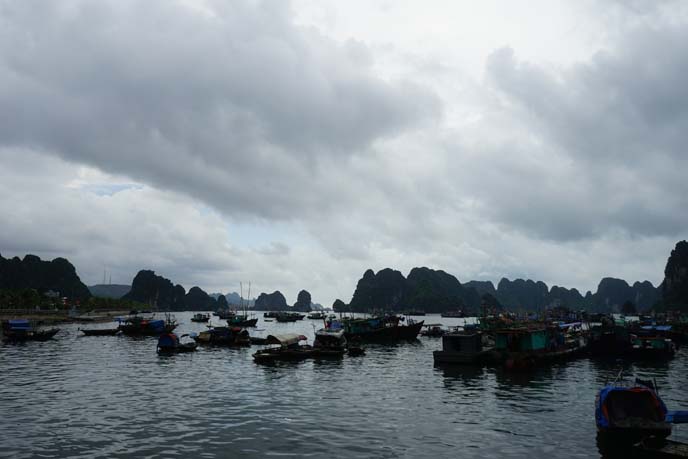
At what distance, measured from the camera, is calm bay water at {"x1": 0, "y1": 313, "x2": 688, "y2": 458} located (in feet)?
65.8

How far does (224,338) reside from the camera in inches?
2667

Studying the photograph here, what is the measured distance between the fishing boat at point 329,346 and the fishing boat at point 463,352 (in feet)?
35.9

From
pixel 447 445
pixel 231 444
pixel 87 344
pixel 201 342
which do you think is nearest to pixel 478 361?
pixel 447 445

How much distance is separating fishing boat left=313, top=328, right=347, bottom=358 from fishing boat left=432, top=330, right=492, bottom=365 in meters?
11.0

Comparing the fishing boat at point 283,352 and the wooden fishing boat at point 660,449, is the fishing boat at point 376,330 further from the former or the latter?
the wooden fishing boat at point 660,449

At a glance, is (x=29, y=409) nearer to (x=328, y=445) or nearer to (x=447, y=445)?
(x=328, y=445)

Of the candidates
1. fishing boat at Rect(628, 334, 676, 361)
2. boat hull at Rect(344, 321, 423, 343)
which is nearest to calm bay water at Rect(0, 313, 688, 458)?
fishing boat at Rect(628, 334, 676, 361)

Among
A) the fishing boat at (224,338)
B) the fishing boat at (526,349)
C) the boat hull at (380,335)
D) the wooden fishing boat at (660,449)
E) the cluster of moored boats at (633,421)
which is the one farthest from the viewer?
the boat hull at (380,335)

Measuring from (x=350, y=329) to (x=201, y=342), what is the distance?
26037 mm

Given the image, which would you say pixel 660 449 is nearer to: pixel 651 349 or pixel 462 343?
pixel 462 343

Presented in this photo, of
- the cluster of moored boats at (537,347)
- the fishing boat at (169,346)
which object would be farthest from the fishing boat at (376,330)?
the fishing boat at (169,346)

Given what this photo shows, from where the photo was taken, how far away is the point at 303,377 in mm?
39250

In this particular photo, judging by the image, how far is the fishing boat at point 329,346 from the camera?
5097cm

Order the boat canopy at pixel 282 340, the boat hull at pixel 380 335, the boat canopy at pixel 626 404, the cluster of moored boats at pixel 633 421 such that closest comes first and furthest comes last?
the cluster of moored boats at pixel 633 421 < the boat canopy at pixel 626 404 < the boat canopy at pixel 282 340 < the boat hull at pixel 380 335
